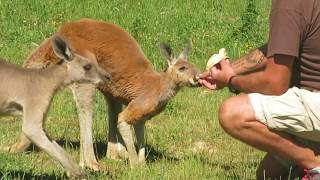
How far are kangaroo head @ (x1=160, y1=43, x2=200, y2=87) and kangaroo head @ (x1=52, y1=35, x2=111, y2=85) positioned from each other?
109cm

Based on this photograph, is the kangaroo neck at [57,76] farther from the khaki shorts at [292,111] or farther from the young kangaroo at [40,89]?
the khaki shorts at [292,111]

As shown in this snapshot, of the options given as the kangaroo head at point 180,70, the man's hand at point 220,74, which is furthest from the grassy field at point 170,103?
the man's hand at point 220,74

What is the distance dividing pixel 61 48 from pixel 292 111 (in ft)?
7.37

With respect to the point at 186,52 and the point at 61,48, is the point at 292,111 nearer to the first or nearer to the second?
the point at 61,48

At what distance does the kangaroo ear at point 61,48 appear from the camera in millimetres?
6448

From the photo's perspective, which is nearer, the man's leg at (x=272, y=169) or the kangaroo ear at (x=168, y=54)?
the man's leg at (x=272, y=169)

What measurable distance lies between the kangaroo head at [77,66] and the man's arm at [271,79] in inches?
59.2

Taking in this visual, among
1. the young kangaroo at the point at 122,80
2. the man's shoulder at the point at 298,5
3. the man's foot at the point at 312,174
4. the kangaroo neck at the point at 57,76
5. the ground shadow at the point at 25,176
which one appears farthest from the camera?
the young kangaroo at the point at 122,80

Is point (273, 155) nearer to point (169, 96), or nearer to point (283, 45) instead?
point (283, 45)

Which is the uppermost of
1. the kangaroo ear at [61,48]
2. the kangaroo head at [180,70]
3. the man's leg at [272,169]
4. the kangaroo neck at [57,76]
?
the kangaroo ear at [61,48]

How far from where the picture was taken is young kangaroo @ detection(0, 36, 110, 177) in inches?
237

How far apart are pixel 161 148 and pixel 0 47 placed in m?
5.18

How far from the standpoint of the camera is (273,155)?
20.7 feet

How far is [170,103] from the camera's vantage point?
30.3 feet
